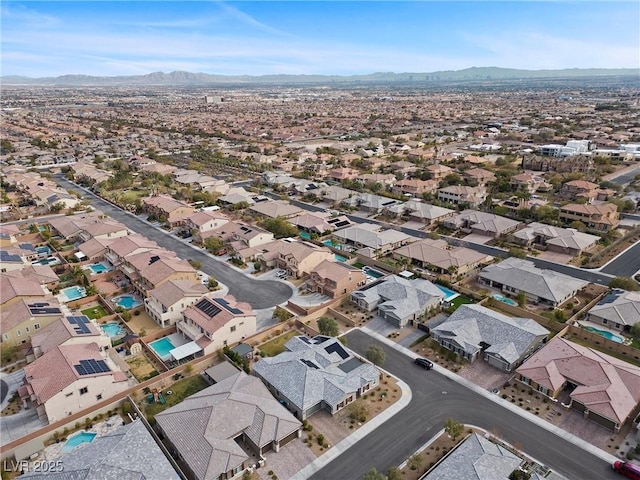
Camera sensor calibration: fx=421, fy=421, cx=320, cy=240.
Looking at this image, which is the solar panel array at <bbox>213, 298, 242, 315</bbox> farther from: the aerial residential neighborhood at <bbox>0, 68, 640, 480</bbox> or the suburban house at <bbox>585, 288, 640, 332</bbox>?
the suburban house at <bbox>585, 288, 640, 332</bbox>

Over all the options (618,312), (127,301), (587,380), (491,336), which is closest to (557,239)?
(618,312)

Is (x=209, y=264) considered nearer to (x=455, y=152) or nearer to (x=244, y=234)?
(x=244, y=234)

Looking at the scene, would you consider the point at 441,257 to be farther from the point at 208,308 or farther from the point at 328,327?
the point at 208,308

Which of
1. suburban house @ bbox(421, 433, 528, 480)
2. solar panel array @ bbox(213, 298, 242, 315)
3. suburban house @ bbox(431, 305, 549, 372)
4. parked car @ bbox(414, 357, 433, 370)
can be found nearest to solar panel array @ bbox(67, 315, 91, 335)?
solar panel array @ bbox(213, 298, 242, 315)

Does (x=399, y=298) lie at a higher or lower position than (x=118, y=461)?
lower

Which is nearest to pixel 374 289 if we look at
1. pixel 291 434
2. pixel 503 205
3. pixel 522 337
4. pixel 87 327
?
pixel 522 337

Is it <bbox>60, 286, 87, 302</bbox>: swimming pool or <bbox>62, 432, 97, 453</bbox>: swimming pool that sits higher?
<bbox>60, 286, 87, 302</bbox>: swimming pool
